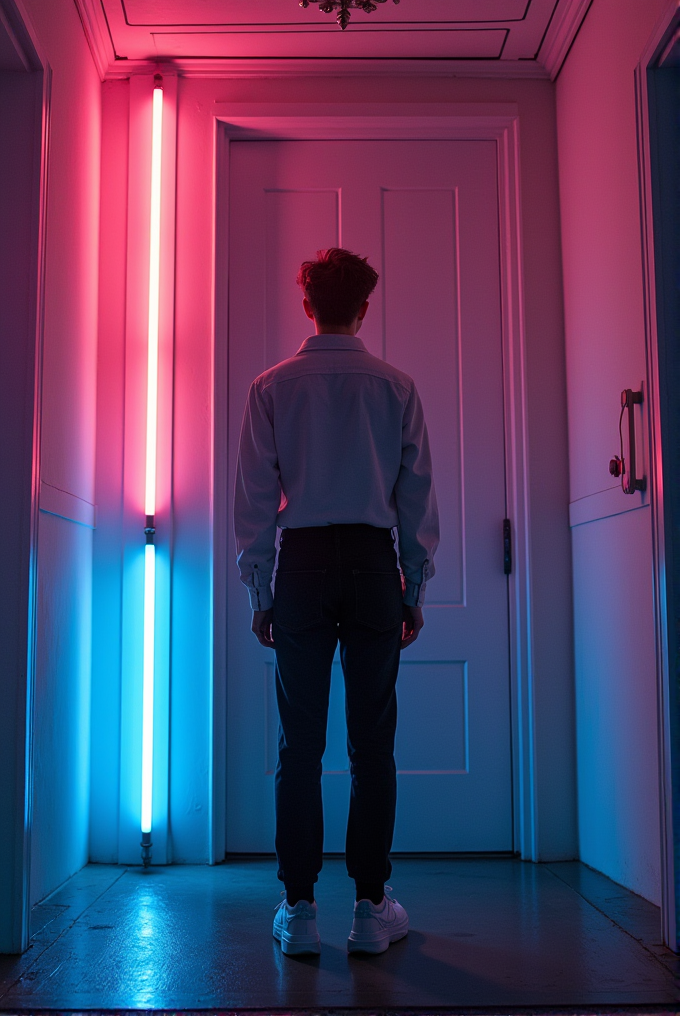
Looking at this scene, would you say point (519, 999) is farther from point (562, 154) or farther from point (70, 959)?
point (562, 154)

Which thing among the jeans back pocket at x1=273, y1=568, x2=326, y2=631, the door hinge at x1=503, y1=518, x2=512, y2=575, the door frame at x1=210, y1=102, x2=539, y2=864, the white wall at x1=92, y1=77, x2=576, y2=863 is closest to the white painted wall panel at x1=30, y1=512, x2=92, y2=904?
the white wall at x1=92, y1=77, x2=576, y2=863

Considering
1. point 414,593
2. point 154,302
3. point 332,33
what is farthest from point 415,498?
point 332,33

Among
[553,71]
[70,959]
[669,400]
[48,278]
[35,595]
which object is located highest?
[553,71]

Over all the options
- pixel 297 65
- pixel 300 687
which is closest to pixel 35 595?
pixel 300 687

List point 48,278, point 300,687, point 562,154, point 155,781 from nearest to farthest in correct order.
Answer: point 300,687 < point 48,278 < point 155,781 < point 562,154

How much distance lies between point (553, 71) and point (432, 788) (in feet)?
8.21

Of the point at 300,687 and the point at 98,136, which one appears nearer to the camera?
the point at 300,687

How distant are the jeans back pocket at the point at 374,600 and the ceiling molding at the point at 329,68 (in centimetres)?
206

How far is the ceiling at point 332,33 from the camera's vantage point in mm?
2904

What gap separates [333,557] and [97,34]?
2.08m

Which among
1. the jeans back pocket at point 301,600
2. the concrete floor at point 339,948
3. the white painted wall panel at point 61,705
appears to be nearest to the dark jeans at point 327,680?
the jeans back pocket at point 301,600

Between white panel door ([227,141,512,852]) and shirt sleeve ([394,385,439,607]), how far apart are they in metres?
1.01

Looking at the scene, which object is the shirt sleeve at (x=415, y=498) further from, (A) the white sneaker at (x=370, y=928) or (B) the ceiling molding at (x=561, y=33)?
(B) the ceiling molding at (x=561, y=33)

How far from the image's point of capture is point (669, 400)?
85.9 inches
